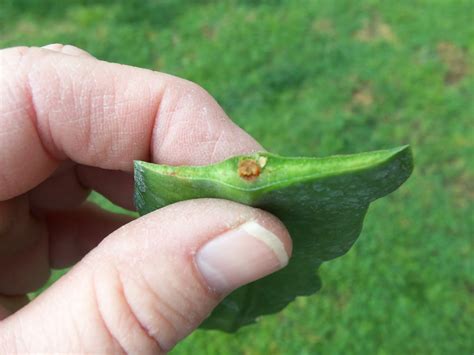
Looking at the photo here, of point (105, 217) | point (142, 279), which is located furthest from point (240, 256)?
point (105, 217)

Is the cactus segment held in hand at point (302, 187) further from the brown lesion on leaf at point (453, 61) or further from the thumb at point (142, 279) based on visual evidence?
the brown lesion on leaf at point (453, 61)

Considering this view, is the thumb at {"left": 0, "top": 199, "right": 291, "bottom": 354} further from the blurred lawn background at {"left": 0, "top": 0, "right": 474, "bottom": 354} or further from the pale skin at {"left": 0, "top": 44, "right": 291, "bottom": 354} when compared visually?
the blurred lawn background at {"left": 0, "top": 0, "right": 474, "bottom": 354}

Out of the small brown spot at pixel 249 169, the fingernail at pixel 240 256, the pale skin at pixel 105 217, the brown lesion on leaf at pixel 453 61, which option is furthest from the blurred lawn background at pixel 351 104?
the small brown spot at pixel 249 169

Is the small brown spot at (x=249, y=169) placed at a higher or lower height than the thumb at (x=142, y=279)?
higher

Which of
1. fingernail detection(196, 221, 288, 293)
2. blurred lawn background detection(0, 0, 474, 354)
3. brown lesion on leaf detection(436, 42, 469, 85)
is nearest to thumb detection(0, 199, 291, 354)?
fingernail detection(196, 221, 288, 293)

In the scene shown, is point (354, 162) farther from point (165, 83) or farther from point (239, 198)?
point (165, 83)

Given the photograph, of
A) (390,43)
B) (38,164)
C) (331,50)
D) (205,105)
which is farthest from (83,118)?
(390,43)

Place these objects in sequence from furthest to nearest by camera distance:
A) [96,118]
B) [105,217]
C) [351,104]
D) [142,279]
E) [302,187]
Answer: [351,104] → [105,217] → [96,118] → [142,279] → [302,187]

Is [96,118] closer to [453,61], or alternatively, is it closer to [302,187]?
[302,187]
